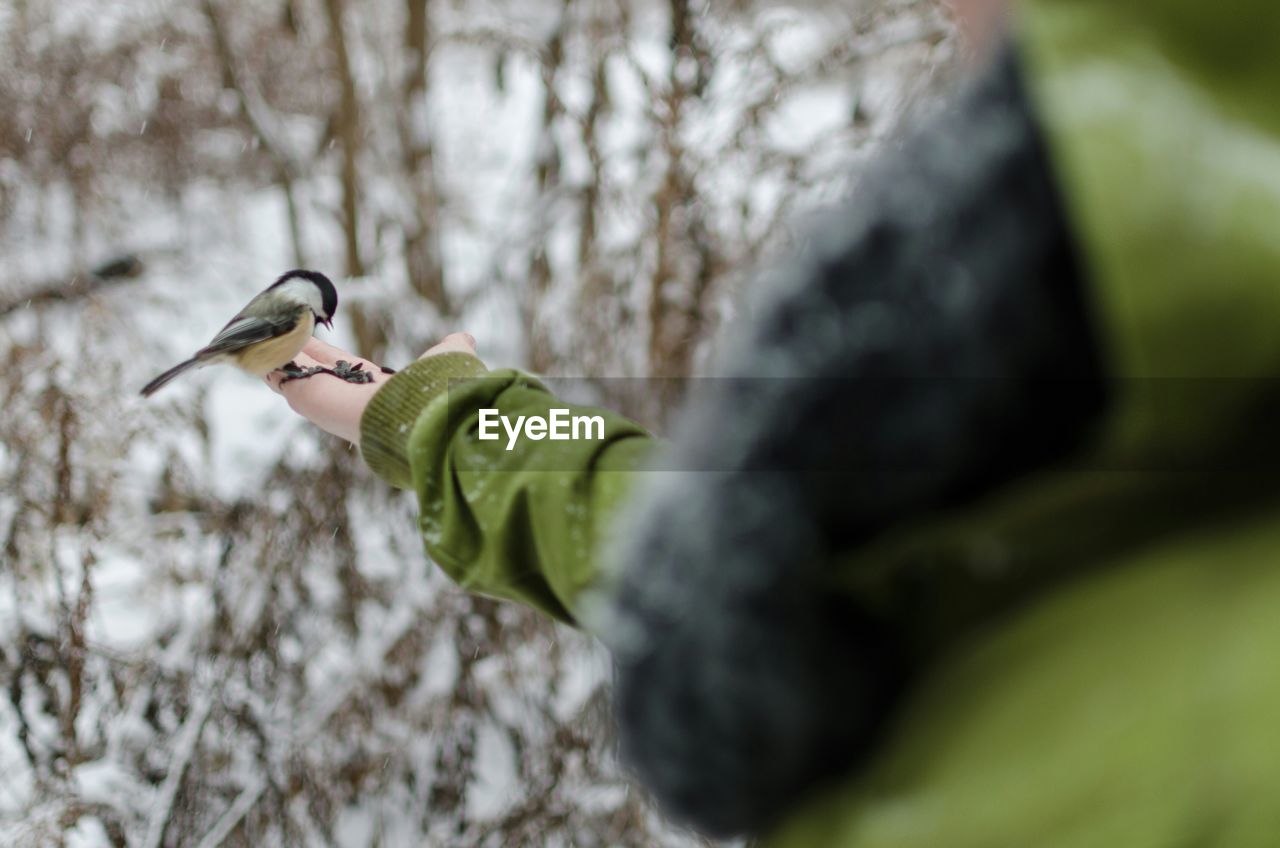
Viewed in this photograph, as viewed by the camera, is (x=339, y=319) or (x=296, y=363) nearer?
(x=296, y=363)

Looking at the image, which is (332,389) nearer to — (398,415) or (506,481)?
(398,415)

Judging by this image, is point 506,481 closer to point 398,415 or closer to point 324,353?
point 398,415

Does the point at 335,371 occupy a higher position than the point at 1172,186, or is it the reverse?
the point at 1172,186

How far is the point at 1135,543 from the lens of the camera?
257 millimetres

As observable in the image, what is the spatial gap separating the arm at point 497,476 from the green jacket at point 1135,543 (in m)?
0.25

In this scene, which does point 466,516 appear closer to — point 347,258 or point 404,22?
point 347,258

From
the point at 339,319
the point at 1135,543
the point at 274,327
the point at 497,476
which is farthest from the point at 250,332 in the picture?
the point at 1135,543

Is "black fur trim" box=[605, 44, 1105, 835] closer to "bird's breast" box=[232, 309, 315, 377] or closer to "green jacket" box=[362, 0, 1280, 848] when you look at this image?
"green jacket" box=[362, 0, 1280, 848]

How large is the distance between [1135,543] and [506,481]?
1.08 ft

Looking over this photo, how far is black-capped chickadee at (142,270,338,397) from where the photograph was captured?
70 cm

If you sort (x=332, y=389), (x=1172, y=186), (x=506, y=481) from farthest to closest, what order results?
(x=332, y=389)
(x=506, y=481)
(x=1172, y=186)

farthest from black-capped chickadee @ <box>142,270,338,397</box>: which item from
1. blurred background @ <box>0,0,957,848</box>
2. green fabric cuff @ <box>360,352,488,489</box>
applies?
blurred background @ <box>0,0,957,848</box>

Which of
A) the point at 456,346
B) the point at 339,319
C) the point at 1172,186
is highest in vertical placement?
the point at 1172,186

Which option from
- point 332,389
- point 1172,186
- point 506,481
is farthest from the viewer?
point 332,389
